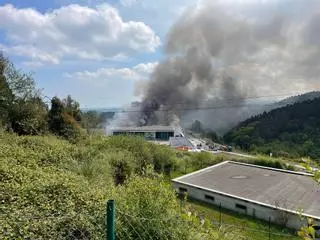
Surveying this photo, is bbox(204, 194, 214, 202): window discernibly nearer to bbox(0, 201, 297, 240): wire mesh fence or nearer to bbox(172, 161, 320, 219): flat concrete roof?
bbox(172, 161, 320, 219): flat concrete roof

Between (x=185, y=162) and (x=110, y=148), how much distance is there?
930 cm

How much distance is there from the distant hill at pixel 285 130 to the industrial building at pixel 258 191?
18.2 m

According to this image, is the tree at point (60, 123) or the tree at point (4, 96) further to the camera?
the tree at point (60, 123)

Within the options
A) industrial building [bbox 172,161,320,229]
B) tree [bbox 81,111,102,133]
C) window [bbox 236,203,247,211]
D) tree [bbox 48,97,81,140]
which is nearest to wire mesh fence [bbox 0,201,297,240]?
industrial building [bbox 172,161,320,229]

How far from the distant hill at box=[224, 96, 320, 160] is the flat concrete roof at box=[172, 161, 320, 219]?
17.6m

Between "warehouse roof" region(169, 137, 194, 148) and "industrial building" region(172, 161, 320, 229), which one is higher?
"warehouse roof" region(169, 137, 194, 148)

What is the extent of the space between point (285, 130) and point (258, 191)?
105ft

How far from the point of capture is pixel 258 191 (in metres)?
16.2

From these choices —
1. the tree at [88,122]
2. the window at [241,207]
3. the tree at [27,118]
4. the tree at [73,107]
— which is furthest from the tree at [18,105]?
the window at [241,207]

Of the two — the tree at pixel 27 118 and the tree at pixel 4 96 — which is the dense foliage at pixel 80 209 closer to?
the tree at pixel 27 118

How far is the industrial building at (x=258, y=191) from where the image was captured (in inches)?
534

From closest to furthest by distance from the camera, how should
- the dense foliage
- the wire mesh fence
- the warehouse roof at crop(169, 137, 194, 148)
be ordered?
the wire mesh fence → the dense foliage → the warehouse roof at crop(169, 137, 194, 148)

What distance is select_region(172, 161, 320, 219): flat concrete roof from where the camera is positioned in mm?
14377

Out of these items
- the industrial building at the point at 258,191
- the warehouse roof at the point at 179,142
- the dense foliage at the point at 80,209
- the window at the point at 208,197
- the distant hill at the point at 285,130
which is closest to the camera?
the dense foliage at the point at 80,209
